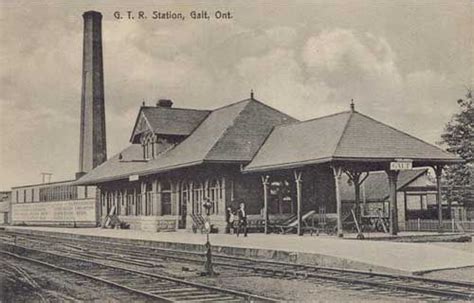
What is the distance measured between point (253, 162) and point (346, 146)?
5105mm

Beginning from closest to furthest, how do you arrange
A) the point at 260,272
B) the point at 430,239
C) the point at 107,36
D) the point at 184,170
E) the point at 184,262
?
the point at 260,272
the point at 107,36
the point at 184,262
the point at 430,239
the point at 184,170

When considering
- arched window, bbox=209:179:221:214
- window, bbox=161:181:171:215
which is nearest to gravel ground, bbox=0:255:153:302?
arched window, bbox=209:179:221:214

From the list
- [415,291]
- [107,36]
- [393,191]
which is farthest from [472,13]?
[393,191]

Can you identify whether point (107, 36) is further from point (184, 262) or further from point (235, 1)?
point (184, 262)

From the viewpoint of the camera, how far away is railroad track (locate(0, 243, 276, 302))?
31.7 feet

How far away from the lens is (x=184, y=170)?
27312 mm

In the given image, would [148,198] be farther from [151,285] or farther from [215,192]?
[151,285]

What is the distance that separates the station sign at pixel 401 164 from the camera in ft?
63.4

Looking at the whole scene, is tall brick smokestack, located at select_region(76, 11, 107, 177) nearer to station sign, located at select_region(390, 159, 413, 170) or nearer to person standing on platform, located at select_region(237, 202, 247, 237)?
person standing on platform, located at select_region(237, 202, 247, 237)

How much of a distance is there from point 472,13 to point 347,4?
2.28 metres

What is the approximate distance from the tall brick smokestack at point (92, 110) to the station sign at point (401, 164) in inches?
1145

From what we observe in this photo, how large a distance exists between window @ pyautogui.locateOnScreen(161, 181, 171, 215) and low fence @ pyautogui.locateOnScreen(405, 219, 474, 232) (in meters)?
9.96

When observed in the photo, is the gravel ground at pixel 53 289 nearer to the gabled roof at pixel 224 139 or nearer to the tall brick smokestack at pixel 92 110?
the gabled roof at pixel 224 139

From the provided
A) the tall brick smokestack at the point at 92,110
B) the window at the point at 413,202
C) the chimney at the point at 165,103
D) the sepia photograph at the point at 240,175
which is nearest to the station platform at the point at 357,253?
the sepia photograph at the point at 240,175
